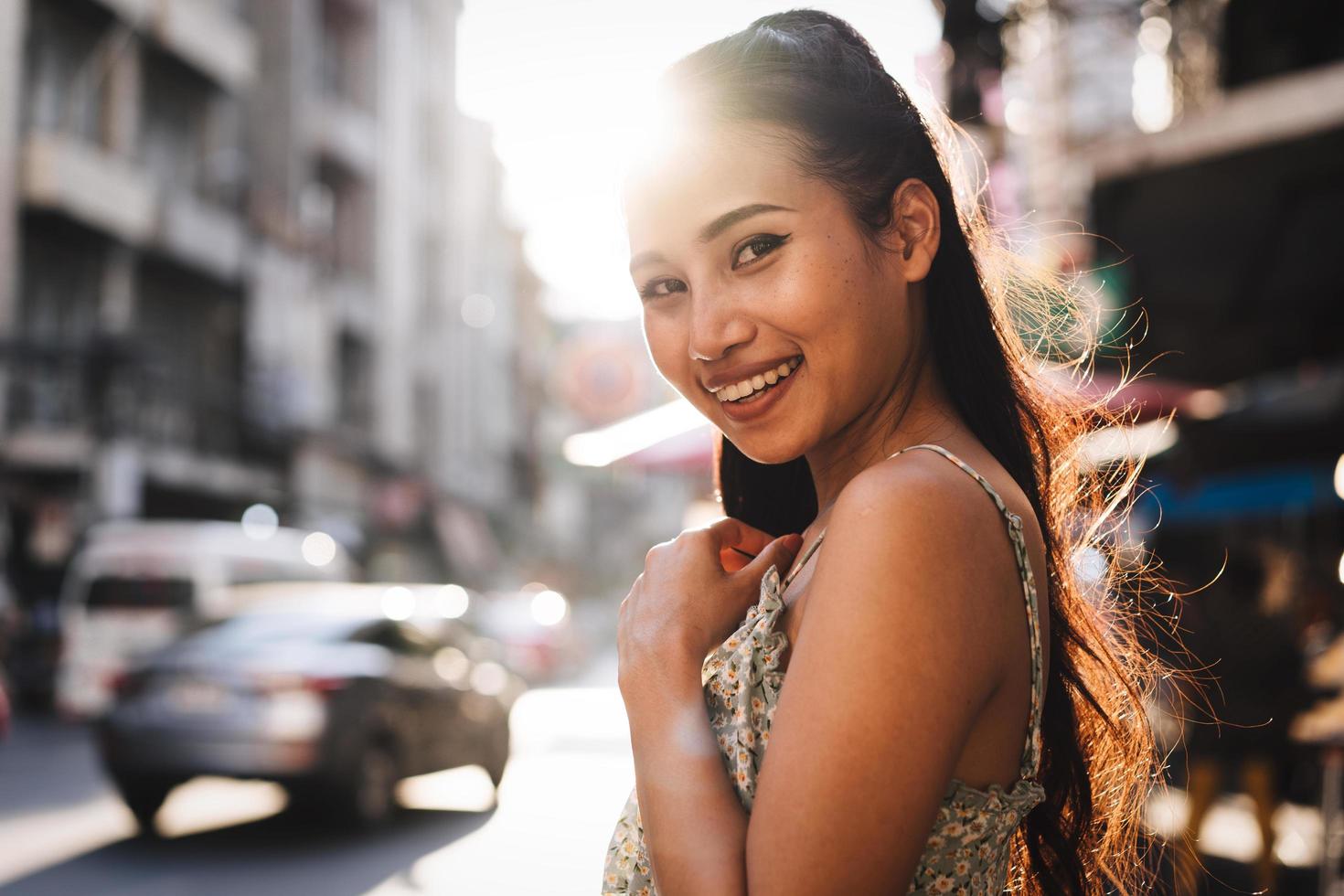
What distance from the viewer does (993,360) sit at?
165cm

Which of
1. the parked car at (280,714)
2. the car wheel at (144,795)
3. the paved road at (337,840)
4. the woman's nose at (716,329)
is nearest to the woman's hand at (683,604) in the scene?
the woman's nose at (716,329)

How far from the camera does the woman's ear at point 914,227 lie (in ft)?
5.09

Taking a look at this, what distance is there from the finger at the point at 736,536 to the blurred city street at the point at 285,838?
5931 millimetres

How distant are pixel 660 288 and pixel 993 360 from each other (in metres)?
0.44

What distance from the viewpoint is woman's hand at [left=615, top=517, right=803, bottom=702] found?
4.90ft

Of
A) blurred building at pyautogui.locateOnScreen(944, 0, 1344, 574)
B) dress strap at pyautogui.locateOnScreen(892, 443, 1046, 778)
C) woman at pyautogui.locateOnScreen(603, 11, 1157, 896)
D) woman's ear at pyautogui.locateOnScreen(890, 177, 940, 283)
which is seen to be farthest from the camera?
blurred building at pyautogui.locateOnScreen(944, 0, 1344, 574)

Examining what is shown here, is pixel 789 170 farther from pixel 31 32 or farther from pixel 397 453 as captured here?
pixel 397 453

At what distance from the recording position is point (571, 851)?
8.41 meters

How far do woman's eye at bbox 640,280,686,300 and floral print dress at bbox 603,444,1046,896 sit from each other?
0.36m

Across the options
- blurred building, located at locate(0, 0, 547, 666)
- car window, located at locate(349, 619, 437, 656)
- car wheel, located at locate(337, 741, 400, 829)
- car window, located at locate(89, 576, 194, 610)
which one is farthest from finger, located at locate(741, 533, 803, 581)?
blurred building, located at locate(0, 0, 547, 666)

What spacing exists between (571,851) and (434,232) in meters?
35.9

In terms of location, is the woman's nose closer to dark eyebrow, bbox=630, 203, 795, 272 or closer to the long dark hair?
dark eyebrow, bbox=630, 203, 795, 272

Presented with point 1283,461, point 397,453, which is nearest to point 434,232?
point 397,453

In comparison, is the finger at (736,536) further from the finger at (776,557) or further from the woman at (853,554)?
the finger at (776,557)
